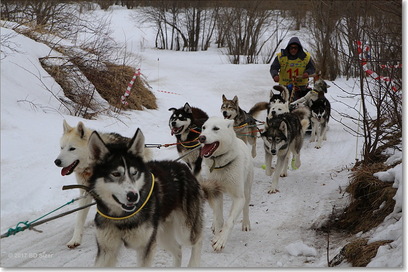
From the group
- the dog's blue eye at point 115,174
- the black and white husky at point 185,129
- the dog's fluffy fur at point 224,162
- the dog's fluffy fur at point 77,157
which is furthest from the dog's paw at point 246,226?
the dog's blue eye at point 115,174

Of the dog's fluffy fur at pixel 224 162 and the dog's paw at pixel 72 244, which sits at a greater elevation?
the dog's fluffy fur at pixel 224 162

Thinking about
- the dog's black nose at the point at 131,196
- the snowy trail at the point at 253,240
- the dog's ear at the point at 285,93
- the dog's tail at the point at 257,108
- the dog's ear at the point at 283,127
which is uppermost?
the dog's ear at the point at 285,93

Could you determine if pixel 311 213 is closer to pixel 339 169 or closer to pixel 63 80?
pixel 339 169

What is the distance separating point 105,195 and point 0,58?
418 cm

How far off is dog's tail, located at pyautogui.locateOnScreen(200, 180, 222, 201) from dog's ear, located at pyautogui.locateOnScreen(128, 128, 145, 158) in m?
0.74

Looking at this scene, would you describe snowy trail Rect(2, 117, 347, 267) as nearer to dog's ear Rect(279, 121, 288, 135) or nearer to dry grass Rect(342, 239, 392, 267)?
dry grass Rect(342, 239, 392, 267)

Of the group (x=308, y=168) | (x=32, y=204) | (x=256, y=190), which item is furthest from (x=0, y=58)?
(x=308, y=168)

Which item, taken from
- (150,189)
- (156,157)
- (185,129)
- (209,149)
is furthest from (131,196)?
(156,157)

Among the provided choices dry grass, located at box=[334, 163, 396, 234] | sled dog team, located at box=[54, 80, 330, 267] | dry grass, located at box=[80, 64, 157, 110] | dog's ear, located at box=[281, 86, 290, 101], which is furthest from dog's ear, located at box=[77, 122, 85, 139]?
dog's ear, located at box=[281, 86, 290, 101]

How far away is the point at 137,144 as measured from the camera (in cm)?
217

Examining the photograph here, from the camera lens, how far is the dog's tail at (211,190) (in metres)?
2.82

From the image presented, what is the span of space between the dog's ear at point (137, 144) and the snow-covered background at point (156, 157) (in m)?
0.60

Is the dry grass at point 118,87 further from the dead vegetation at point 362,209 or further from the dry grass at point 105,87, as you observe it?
the dead vegetation at point 362,209

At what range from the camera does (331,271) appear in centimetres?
244
